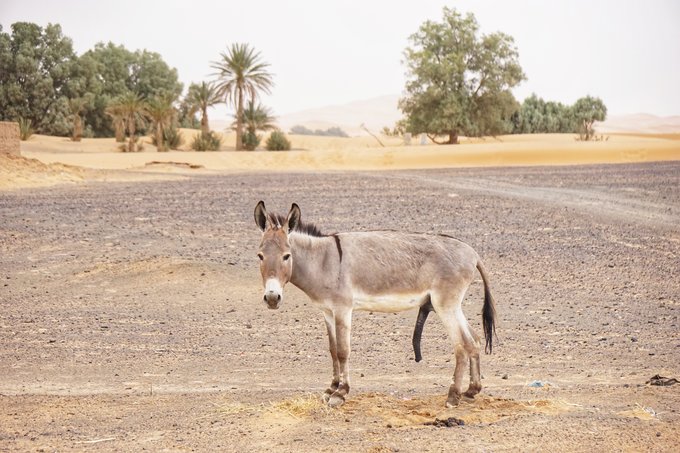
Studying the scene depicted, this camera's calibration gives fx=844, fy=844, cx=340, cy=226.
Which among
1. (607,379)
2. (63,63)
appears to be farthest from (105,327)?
(63,63)

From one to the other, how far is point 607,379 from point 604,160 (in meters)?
43.6

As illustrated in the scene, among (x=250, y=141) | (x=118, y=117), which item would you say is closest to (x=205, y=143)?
(x=250, y=141)

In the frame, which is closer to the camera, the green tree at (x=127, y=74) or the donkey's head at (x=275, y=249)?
the donkey's head at (x=275, y=249)

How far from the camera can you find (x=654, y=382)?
29.9 ft

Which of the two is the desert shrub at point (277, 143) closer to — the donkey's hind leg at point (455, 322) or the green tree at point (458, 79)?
the green tree at point (458, 79)

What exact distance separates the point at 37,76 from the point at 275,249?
245 ft

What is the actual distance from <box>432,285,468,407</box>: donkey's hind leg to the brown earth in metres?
0.21

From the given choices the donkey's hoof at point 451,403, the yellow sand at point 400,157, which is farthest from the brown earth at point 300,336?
the yellow sand at point 400,157

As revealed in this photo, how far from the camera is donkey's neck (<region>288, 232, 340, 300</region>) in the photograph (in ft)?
25.7

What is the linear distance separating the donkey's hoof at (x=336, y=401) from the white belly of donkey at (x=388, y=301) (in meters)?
0.89

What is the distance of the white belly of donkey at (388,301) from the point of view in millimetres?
7852

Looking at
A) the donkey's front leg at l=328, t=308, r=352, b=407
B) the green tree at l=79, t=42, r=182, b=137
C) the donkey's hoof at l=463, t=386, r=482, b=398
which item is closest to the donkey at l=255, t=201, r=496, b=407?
the donkey's front leg at l=328, t=308, r=352, b=407

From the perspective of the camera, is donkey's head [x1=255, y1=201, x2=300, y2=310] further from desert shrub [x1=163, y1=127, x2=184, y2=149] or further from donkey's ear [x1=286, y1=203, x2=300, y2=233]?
desert shrub [x1=163, y1=127, x2=184, y2=149]

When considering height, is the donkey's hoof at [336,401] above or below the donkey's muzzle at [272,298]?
below
